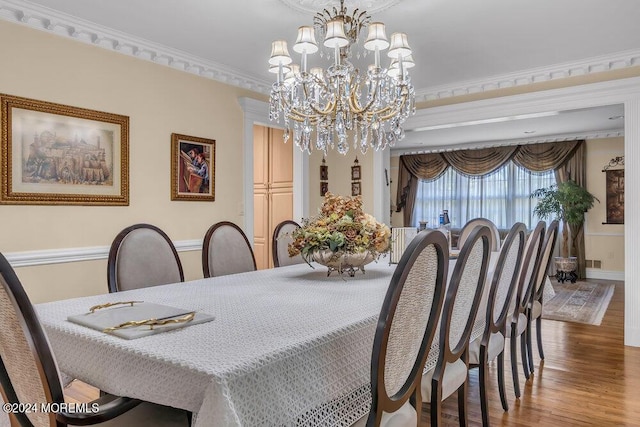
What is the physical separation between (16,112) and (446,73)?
140 inches

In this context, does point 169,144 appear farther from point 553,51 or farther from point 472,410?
point 553,51

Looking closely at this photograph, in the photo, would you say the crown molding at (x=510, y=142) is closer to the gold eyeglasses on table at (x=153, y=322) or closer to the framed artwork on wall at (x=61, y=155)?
the framed artwork on wall at (x=61, y=155)

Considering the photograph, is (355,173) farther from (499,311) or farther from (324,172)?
(499,311)

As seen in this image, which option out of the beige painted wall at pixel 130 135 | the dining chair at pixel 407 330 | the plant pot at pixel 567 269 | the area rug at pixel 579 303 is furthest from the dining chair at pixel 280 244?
the plant pot at pixel 567 269

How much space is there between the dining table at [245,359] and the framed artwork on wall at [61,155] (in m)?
1.47

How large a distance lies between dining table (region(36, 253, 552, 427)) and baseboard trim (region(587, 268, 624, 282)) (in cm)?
726

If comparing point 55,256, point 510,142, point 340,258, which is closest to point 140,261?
point 55,256

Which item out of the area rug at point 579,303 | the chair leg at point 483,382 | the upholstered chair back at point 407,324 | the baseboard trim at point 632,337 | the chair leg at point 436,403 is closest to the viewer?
the upholstered chair back at point 407,324

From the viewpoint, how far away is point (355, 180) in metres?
5.47

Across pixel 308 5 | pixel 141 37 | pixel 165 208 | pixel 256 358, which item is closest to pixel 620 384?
pixel 256 358

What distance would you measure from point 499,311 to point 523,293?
1.27 ft

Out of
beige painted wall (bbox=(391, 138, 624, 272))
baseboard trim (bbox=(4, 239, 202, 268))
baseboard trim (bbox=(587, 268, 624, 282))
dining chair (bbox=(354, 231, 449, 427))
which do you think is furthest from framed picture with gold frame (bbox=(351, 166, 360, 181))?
baseboard trim (bbox=(587, 268, 624, 282))

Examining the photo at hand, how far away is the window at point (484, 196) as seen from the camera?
8.35m

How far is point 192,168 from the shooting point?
394cm
